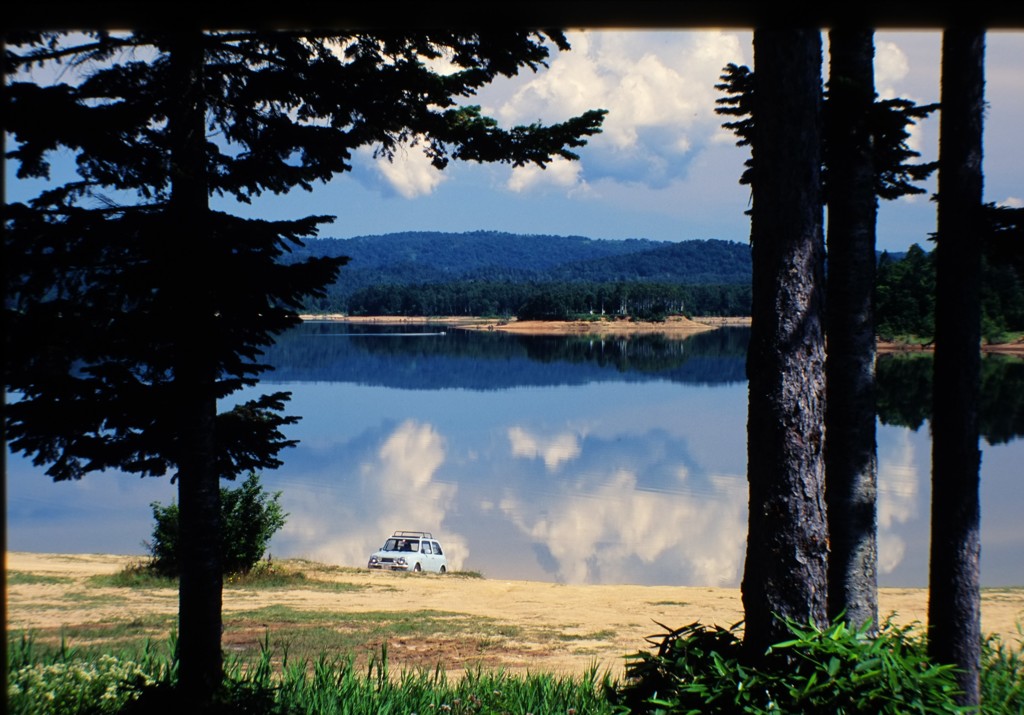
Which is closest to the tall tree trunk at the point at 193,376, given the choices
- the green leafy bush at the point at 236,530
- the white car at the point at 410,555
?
the green leafy bush at the point at 236,530

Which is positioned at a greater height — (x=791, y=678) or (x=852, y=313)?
(x=852, y=313)

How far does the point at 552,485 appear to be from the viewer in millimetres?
42125

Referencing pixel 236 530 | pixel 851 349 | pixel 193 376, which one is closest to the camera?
pixel 193 376

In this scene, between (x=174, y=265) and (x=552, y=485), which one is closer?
(x=174, y=265)

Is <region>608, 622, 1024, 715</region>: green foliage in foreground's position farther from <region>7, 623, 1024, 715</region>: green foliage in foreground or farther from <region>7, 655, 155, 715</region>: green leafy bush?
<region>7, 655, 155, 715</region>: green leafy bush

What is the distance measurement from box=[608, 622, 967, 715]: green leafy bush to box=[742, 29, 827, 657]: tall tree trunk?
0.27 metres

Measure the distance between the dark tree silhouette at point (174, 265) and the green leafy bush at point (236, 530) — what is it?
1253cm

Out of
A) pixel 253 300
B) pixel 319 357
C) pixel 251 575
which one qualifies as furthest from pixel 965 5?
pixel 319 357

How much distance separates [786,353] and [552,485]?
3649 centimetres

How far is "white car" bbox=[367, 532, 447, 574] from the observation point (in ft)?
→ 79.4

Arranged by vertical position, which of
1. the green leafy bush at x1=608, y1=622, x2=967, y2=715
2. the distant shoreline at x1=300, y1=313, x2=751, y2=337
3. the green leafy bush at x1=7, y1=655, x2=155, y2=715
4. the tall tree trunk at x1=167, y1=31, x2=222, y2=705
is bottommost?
the green leafy bush at x1=7, y1=655, x2=155, y2=715

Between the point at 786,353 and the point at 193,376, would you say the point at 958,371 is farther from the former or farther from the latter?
the point at 193,376

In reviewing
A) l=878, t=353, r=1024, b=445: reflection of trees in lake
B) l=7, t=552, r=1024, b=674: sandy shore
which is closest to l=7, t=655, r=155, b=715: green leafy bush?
l=7, t=552, r=1024, b=674: sandy shore

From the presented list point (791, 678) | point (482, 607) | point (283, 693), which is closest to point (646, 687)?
point (791, 678)
